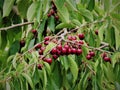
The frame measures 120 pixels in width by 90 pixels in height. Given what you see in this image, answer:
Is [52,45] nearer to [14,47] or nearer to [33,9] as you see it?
[33,9]

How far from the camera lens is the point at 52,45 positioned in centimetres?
120

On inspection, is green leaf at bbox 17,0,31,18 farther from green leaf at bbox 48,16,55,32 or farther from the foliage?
green leaf at bbox 48,16,55,32

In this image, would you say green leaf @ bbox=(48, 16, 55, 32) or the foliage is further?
green leaf @ bbox=(48, 16, 55, 32)

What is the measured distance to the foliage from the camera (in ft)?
3.51

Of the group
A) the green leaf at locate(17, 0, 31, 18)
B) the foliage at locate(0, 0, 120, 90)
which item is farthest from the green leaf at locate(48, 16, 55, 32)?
the green leaf at locate(17, 0, 31, 18)

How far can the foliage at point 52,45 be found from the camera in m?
1.07

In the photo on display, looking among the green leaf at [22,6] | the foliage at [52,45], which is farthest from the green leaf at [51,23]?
the green leaf at [22,6]

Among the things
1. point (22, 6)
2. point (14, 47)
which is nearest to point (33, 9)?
point (22, 6)

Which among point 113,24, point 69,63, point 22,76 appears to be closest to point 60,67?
point 69,63

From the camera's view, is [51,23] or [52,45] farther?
[51,23]

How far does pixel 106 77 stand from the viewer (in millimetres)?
1620

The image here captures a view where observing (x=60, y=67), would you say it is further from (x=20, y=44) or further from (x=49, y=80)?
(x=20, y=44)

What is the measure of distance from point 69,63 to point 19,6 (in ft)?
0.94

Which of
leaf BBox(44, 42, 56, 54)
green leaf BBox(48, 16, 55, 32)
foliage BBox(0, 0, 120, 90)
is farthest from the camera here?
green leaf BBox(48, 16, 55, 32)
